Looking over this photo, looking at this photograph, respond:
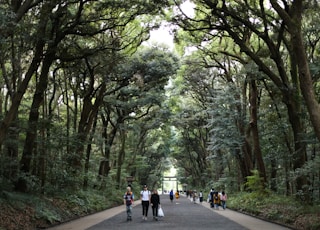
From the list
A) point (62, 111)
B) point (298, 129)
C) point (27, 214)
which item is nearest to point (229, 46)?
point (298, 129)

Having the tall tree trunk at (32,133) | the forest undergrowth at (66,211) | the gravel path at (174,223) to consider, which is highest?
the tall tree trunk at (32,133)

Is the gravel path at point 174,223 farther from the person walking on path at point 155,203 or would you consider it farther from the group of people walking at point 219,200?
the group of people walking at point 219,200

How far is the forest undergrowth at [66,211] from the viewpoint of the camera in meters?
11.3

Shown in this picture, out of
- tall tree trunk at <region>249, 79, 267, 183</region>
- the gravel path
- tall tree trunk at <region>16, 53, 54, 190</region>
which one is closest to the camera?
the gravel path

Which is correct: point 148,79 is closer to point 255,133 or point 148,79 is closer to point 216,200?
point 255,133

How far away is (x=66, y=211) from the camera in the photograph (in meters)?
16.1

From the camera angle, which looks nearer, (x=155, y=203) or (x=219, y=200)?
(x=155, y=203)

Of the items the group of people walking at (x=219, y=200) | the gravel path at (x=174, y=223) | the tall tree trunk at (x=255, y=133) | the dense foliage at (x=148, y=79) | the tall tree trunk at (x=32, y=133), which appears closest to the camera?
the gravel path at (x=174, y=223)

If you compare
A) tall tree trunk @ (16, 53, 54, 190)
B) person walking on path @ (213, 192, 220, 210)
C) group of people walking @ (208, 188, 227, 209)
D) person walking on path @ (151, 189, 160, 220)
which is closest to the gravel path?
person walking on path @ (151, 189, 160, 220)

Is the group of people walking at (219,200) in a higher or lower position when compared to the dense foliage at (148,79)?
lower

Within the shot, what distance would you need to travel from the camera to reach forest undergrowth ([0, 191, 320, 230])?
11.3m

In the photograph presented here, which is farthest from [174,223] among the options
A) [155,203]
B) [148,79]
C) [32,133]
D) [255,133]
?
[148,79]

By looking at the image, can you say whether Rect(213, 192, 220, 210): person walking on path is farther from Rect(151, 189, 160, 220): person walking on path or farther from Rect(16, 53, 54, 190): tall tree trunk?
Rect(16, 53, 54, 190): tall tree trunk

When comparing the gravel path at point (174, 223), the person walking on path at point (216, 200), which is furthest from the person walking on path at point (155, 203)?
the person walking on path at point (216, 200)
